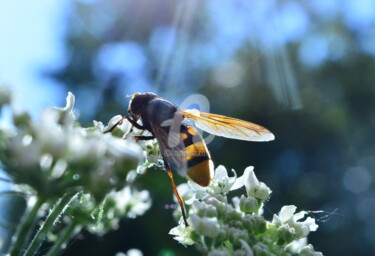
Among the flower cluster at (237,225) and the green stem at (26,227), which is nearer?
the green stem at (26,227)

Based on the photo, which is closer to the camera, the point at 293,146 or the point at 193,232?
the point at 193,232

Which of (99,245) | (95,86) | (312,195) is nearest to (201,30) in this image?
(95,86)

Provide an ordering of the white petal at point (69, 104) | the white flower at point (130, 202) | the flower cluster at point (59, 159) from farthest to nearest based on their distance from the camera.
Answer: the white flower at point (130, 202) < the white petal at point (69, 104) < the flower cluster at point (59, 159)

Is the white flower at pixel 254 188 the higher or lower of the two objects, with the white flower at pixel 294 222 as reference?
higher

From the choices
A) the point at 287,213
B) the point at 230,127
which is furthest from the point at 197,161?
the point at 287,213

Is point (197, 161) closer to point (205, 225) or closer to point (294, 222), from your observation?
point (205, 225)

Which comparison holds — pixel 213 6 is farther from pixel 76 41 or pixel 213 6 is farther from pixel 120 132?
pixel 120 132

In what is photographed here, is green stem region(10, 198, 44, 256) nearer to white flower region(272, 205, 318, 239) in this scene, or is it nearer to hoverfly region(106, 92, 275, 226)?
hoverfly region(106, 92, 275, 226)

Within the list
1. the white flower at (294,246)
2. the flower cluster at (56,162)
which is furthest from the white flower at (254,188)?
the flower cluster at (56,162)

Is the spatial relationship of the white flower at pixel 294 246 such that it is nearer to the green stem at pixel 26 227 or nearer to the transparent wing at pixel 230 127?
the transparent wing at pixel 230 127

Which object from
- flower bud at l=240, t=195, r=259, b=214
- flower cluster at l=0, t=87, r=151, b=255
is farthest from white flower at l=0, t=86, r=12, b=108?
flower bud at l=240, t=195, r=259, b=214
